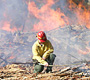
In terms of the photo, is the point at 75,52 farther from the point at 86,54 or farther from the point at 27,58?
the point at 27,58

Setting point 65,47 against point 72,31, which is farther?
point 72,31

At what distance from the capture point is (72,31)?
16.8 m

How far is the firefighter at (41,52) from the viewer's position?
510 cm

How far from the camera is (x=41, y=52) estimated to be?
5289mm

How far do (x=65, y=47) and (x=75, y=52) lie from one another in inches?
50.1

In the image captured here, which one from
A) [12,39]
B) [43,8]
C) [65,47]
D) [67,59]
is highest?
[43,8]

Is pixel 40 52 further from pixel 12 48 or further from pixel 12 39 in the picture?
pixel 12 39

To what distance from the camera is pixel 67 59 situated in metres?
12.2

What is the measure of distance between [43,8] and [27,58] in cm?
993

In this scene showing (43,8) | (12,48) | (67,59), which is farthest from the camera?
(43,8)

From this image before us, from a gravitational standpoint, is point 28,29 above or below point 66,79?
above

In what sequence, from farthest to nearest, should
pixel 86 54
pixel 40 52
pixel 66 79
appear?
pixel 86 54 < pixel 40 52 < pixel 66 79

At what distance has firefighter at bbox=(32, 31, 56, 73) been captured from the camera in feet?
16.7

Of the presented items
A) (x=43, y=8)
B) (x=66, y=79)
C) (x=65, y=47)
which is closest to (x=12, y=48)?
(x=65, y=47)
